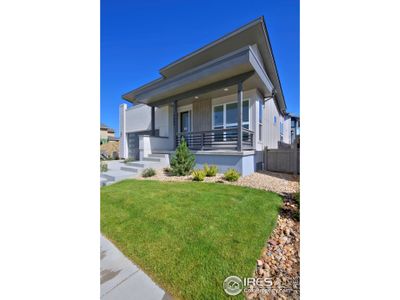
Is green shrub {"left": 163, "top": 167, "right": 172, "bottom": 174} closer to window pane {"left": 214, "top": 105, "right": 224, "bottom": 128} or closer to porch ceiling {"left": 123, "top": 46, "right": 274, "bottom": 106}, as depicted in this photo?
window pane {"left": 214, "top": 105, "right": 224, "bottom": 128}

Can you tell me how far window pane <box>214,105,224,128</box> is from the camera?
7.91m

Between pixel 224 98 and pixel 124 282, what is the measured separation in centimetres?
747

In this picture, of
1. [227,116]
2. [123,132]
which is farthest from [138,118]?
[227,116]

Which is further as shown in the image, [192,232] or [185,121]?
[185,121]

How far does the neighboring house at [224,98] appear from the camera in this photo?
5922 millimetres

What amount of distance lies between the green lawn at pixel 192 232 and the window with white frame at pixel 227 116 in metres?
3.82

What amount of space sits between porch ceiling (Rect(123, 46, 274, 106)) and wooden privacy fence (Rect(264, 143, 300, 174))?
2.79 meters

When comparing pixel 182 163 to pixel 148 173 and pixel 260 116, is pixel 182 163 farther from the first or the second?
pixel 260 116

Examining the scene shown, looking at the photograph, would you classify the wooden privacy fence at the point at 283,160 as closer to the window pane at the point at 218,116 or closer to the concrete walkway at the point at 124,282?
the window pane at the point at 218,116

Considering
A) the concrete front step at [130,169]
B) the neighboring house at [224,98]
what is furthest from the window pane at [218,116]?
the concrete front step at [130,169]

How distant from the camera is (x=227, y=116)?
7.72 m
